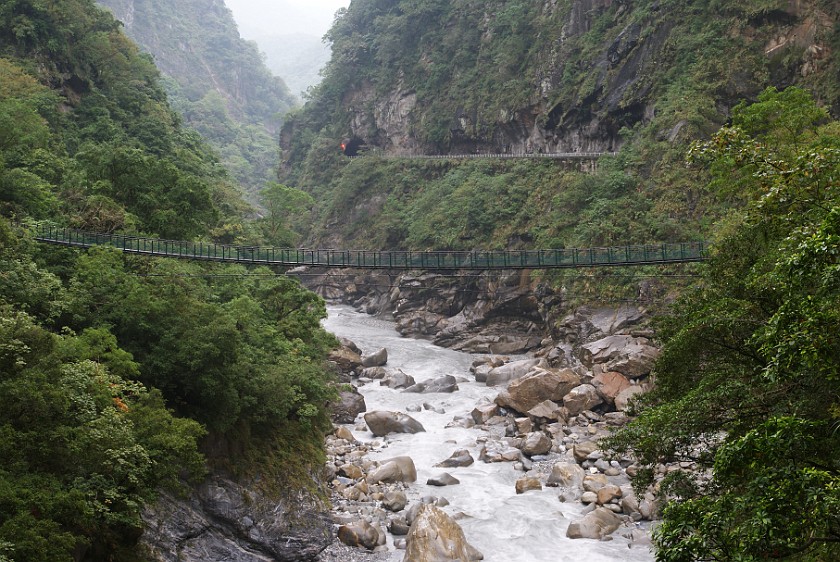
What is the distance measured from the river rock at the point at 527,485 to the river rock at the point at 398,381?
10.6m

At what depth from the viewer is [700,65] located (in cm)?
3478

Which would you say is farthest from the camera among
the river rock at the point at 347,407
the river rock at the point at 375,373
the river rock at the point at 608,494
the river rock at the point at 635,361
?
the river rock at the point at 375,373

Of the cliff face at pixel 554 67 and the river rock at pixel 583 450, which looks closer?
the river rock at pixel 583 450

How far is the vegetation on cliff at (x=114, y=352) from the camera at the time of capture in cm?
989

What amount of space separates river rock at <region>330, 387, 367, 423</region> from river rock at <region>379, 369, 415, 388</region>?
2928 millimetres

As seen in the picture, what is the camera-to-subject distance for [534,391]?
23703 mm

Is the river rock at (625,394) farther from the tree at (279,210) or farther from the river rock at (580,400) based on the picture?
the tree at (279,210)

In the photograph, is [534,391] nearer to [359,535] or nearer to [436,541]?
[359,535]

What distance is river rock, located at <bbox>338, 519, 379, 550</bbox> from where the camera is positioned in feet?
49.4

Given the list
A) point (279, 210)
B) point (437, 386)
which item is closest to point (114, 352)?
point (437, 386)

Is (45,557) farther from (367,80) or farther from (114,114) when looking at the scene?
(367,80)

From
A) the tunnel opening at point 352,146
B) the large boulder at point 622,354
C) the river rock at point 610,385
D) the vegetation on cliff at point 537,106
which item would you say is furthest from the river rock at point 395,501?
the tunnel opening at point 352,146

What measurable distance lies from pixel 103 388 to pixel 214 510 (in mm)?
3904

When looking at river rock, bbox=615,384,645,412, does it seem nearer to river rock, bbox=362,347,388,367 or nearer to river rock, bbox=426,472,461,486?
river rock, bbox=426,472,461,486
